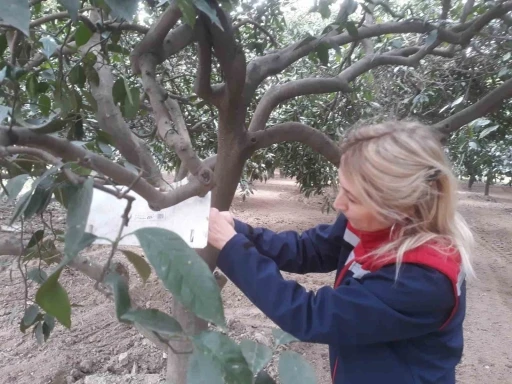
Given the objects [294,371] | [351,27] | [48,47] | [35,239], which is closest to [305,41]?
[351,27]

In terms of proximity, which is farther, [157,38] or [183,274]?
[157,38]

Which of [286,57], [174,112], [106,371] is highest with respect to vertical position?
[286,57]

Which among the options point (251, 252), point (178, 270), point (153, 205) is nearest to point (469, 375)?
point (251, 252)

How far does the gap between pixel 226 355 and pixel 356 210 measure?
1.76 ft

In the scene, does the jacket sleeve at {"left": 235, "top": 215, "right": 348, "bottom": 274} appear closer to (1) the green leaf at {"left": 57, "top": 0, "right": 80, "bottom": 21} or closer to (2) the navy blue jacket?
(2) the navy blue jacket

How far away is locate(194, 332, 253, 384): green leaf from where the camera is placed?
42 centimetres

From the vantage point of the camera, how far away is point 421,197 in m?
0.90

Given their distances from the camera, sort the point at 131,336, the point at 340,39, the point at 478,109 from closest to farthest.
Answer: the point at 478,109
the point at 340,39
the point at 131,336

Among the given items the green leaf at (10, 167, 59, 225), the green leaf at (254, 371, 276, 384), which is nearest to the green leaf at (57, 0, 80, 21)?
the green leaf at (10, 167, 59, 225)

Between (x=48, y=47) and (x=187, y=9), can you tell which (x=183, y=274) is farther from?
(x=48, y=47)

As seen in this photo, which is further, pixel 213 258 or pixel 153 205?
pixel 213 258

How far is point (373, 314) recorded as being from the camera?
2.66 feet

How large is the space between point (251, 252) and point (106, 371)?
159cm

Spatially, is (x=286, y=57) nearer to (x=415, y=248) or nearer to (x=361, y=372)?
(x=415, y=248)
